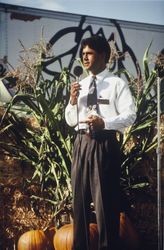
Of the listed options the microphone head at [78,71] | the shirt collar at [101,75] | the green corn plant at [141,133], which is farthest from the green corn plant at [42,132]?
the green corn plant at [141,133]

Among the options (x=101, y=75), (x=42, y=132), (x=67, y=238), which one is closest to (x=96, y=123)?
(x=101, y=75)

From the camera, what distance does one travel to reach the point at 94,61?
3.51 m

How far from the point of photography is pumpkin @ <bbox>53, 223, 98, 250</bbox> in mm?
3402

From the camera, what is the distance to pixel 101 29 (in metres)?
3.82

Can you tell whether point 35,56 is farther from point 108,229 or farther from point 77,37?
point 108,229

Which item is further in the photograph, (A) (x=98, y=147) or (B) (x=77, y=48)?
(B) (x=77, y=48)

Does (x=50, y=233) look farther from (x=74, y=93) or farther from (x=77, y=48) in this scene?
(x=77, y=48)

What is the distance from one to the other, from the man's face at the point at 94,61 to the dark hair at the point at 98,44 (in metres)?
0.03

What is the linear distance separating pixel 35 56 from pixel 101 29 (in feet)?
1.95

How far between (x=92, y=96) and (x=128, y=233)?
1.12m

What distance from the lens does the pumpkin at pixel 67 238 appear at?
340 centimetres

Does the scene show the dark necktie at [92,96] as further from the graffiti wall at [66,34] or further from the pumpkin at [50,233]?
the pumpkin at [50,233]

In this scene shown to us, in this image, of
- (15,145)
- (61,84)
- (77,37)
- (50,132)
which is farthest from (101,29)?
(15,145)

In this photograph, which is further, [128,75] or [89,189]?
[128,75]
